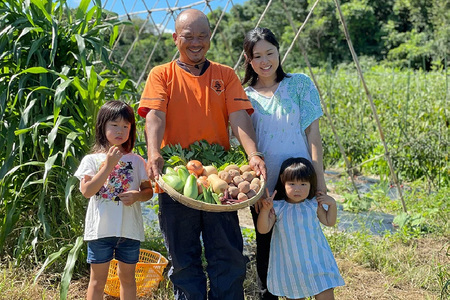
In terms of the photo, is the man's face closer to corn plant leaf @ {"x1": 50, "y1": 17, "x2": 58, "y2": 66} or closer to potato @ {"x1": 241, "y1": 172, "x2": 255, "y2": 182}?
potato @ {"x1": 241, "y1": 172, "x2": 255, "y2": 182}

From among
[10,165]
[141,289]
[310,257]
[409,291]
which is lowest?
[409,291]

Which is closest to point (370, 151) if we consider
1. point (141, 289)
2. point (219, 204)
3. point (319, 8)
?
point (141, 289)

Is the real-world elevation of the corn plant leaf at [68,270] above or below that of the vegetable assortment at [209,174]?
below

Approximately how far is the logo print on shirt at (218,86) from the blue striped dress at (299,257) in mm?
521

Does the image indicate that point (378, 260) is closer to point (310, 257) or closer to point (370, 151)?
point (310, 257)

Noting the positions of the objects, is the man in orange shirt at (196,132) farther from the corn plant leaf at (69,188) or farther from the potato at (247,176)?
the corn plant leaf at (69,188)

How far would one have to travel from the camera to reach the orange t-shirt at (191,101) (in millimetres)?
1961

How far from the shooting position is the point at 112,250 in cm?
203

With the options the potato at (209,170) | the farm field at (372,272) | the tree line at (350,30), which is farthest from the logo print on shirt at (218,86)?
the tree line at (350,30)

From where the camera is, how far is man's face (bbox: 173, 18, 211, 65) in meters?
1.90

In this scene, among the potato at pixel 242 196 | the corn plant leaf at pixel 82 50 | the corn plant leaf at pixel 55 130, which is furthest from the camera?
the corn plant leaf at pixel 82 50

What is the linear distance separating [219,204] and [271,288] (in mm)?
549

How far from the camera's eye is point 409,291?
2.57m

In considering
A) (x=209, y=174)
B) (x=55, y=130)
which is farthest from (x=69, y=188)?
(x=209, y=174)
